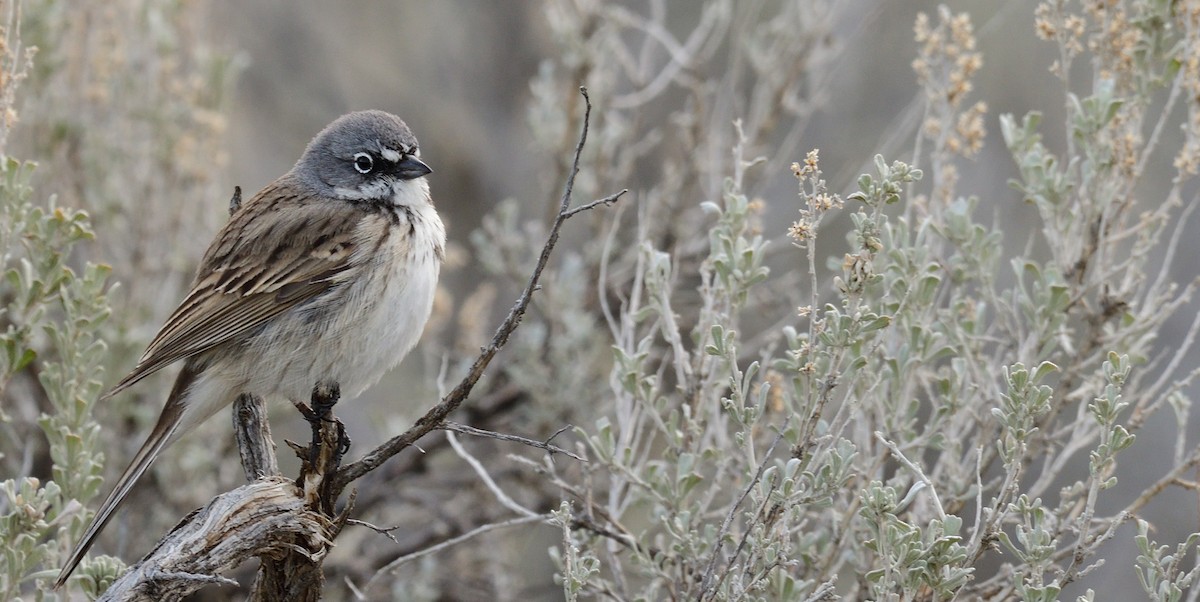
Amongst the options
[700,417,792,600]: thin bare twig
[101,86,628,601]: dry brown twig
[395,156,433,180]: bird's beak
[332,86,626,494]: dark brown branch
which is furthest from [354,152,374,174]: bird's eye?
[700,417,792,600]: thin bare twig

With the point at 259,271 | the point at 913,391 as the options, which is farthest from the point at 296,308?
the point at 913,391

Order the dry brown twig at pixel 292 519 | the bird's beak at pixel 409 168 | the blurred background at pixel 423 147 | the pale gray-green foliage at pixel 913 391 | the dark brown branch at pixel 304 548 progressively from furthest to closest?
the blurred background at pixel 423 147 → the bird's beak at pixel 409 168 → the dark brown branch at pixel 304 548 → the pale gray-green foliage at pixel 913 391 → the dry brown twig at pixel 292 519

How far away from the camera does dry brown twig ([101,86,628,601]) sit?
9.25 ft

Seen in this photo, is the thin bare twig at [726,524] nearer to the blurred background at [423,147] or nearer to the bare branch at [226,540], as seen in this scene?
the bare branch at [226,540]

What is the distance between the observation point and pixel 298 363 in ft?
13.4

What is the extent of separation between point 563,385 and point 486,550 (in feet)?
3.04

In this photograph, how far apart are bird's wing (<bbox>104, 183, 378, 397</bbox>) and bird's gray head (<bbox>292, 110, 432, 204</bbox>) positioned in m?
0.13

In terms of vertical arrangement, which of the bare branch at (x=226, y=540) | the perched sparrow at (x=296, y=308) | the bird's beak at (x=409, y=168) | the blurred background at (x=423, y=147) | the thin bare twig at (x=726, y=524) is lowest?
the thin bare twig at (x=726, y=524)

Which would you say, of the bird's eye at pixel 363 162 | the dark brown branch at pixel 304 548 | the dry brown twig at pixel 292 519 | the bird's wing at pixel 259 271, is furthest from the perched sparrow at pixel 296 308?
the dark brown branch at pixel 304 548

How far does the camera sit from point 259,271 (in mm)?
4184

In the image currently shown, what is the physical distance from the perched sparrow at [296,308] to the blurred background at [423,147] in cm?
29

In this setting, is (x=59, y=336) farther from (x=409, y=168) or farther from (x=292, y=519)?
(x=409, y=168)

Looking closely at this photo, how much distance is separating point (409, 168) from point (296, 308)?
640 millimetres

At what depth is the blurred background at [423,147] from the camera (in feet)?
18.9
